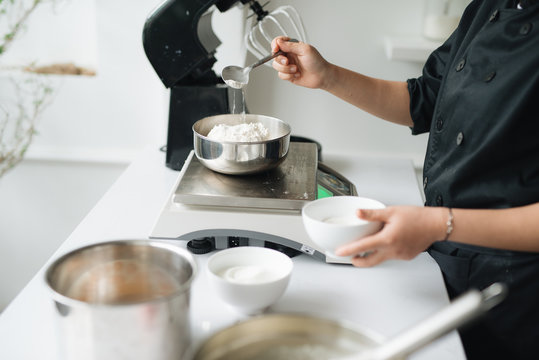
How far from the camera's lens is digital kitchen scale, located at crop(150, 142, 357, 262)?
108 centimetres

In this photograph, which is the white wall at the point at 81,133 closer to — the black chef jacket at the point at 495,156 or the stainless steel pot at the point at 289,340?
the black chef jacket at the point at 495,156

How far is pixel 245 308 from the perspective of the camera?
0.89 metres

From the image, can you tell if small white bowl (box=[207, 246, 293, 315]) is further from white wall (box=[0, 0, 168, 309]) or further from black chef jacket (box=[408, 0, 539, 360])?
white wall (box=[0, 0, 168, 309])

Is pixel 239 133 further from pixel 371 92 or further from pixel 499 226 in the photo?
pixel 499 226

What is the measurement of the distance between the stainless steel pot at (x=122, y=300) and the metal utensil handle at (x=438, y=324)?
264mm

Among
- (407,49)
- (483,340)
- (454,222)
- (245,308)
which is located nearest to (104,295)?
(245,308)

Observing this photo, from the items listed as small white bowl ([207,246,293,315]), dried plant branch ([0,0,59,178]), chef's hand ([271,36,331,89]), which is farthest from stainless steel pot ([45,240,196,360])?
dried plant branch ([0,0,59,178])

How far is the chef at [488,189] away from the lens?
92cm

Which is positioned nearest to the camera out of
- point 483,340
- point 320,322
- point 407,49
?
point 320,322

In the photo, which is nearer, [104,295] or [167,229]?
[104,295]

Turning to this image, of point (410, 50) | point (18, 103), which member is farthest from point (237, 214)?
point (18, 103)

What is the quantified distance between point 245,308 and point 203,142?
0.39m

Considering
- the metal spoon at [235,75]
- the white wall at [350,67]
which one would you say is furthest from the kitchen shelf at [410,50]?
the metal spoon at [235,75]

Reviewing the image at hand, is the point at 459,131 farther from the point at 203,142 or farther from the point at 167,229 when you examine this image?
the point at 167,229
